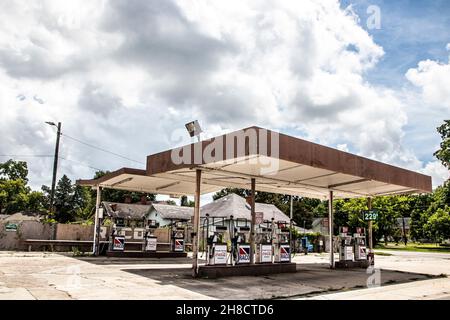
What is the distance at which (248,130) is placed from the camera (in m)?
10.2

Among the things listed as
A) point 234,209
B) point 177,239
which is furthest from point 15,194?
point 177,239

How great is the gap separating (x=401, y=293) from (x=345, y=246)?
7554 mm

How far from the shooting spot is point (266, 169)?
1323 cm

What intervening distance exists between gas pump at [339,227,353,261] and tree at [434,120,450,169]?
21.5 m

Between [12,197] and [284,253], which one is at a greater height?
[12,197]

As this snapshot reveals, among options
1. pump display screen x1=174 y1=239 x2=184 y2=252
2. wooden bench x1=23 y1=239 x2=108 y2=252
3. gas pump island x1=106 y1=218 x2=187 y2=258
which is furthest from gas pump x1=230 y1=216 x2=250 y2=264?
wooden bench x1=23 y1=239 x2=108 y2=252

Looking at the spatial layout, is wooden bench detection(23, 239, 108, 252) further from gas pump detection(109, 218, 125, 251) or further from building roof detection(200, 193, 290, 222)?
building roof detection(200, 193, 290, 222)

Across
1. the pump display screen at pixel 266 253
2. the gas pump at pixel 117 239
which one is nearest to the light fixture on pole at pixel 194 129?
the pump display screen at pixel 266 253

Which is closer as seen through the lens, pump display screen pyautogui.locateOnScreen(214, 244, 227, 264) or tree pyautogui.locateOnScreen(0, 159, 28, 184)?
pump display screen pyautogui.locateOnScreen(214, 244, 227, 264)

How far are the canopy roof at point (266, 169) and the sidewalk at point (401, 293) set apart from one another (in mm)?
3660

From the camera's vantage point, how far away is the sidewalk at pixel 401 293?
9531mm

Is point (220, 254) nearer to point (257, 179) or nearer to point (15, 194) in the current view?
point (257, 179)

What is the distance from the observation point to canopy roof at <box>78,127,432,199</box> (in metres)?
10.6
